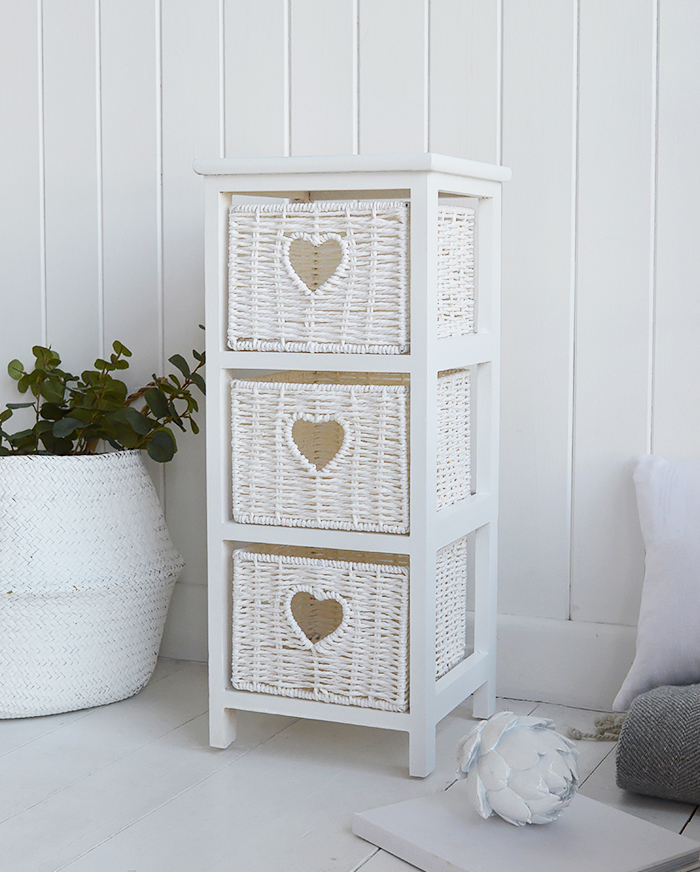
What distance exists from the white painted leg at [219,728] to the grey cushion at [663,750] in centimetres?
49

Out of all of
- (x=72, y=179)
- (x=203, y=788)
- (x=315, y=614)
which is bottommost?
(x=203, y=788)

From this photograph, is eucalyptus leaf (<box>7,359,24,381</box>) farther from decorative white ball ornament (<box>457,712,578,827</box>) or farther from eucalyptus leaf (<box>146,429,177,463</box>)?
decorative white ball ornament (<box>457,712,578,827</box>)

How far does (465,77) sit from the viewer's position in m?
1.52

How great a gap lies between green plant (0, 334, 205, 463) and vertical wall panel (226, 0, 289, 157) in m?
0.35

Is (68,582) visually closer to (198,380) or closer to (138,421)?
(138,421)

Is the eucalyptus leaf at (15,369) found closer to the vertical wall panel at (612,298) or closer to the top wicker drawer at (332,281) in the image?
the top wicker drawer at (332,281)

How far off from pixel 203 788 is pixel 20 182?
1108mm

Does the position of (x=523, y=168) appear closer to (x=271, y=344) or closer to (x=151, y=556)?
(x=271, y=344)

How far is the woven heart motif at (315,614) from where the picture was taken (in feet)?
4.95

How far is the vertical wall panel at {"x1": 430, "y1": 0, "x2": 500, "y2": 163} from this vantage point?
1.51 m

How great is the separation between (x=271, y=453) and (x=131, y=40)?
2.72 ft

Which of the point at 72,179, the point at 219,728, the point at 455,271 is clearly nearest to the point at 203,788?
the point at 219,728

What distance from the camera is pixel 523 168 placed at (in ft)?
4.94

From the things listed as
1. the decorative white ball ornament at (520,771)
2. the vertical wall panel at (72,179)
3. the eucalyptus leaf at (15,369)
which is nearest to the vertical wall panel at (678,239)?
the decorative white ball ornament at (520,771)
